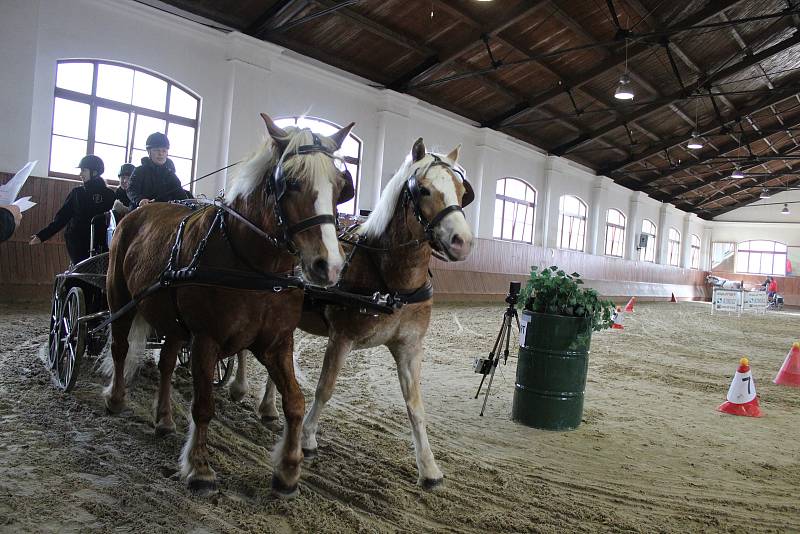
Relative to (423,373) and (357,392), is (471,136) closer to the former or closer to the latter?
(423,373)

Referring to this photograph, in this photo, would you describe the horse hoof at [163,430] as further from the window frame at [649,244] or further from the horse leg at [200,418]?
the window frame at [649,244]

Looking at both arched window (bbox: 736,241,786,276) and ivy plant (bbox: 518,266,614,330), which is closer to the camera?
ivy plant (bbox: 518,266,614,330)

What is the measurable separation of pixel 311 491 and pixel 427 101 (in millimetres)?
14212

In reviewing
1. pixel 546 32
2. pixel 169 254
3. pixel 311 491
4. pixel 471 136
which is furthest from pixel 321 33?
pixel 311 491

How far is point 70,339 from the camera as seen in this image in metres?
4.11

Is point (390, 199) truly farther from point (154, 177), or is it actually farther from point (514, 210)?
point (514, 210)

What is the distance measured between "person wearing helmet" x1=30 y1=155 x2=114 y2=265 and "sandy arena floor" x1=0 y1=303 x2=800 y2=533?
113 centimetres

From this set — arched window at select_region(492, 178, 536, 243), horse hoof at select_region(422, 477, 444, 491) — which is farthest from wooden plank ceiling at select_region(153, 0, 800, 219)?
horse hoof at select_region(422, 477, 444, 491)

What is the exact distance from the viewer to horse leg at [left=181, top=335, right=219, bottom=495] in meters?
2.63

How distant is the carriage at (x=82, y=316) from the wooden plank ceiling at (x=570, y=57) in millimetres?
7259

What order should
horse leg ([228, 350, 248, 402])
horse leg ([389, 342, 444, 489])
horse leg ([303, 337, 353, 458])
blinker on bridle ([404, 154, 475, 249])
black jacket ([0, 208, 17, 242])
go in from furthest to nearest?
1. horse leg ([228, 350, 248, 402])
2. horse leg ([303, 337, 353, 458])
3. horse leg ([389, 342, 444, 489])
4. blinker on bridle ([404, 154, 475, 249])
5. black jacket ([0, 208, 17, 242])

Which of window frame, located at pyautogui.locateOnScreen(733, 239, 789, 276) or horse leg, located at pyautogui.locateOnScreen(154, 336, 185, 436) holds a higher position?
window frame, located at pyautogui.locateOnScreen(733, 239, 789, 276)

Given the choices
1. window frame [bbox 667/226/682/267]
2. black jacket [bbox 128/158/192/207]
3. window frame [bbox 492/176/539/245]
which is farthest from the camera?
window frame [bbox 667/226/682/267]

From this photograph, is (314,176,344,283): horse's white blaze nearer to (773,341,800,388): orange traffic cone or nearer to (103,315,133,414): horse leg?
(103,315,133,414): horse leg
